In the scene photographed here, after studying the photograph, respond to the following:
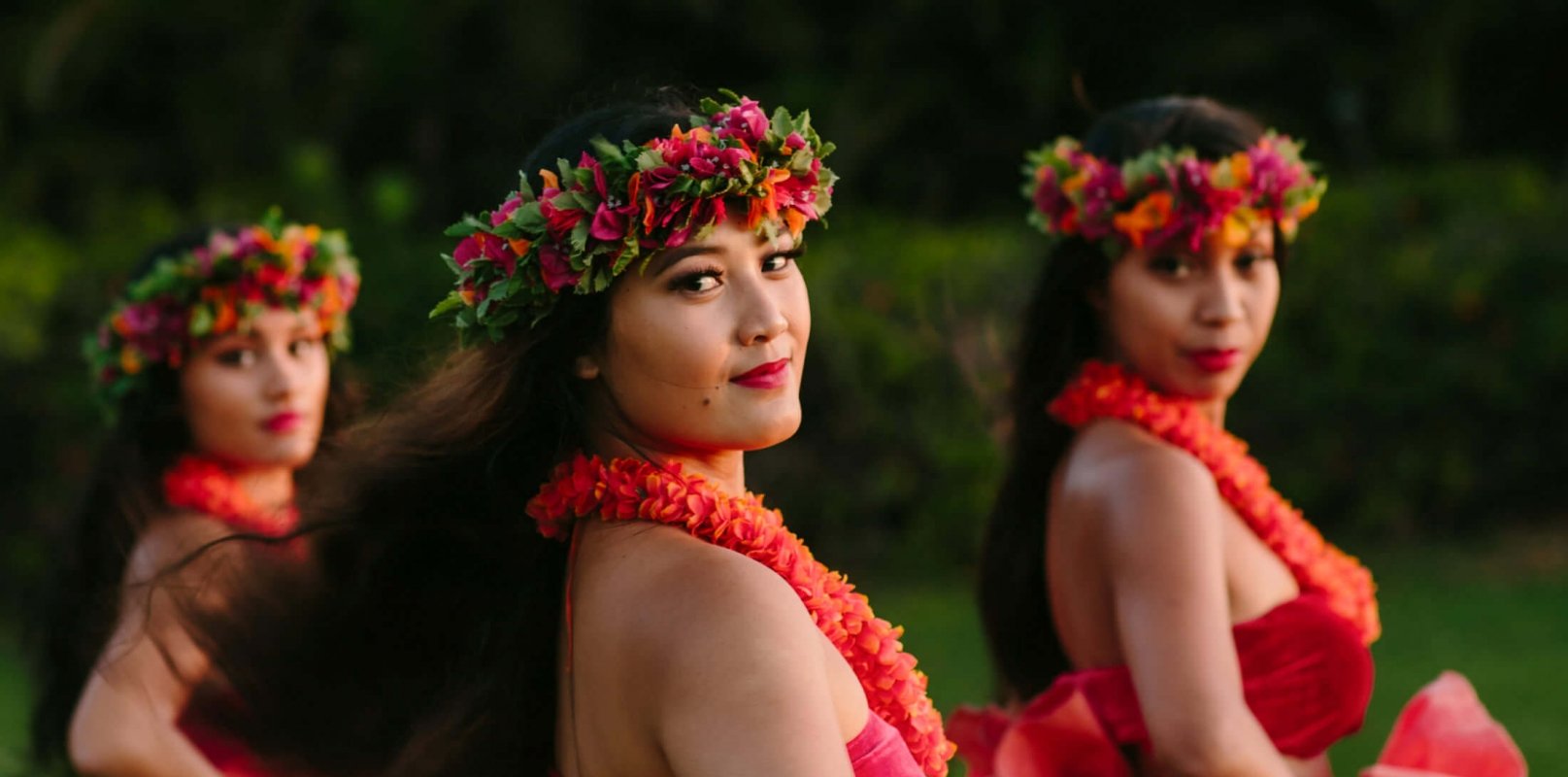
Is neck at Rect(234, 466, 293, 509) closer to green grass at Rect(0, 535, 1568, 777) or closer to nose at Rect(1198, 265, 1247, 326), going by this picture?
nose at Rect(1198, 265, 1247, 326)

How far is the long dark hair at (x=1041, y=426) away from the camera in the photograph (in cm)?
396

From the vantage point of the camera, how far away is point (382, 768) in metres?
3.00

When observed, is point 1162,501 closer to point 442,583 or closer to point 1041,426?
point 1041,426

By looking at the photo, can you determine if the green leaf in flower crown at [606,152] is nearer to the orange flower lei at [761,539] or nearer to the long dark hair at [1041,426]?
the orange flower lei at [761,539]

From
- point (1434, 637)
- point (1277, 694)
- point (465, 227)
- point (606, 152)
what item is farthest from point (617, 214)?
point (1434, 637)

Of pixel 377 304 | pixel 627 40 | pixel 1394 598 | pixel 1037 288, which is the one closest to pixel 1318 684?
pixel 1037 288

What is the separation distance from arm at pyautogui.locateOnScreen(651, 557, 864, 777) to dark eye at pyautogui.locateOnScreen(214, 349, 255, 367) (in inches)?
103

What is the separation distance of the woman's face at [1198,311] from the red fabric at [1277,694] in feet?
1.62

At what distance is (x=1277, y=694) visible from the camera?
140 inches

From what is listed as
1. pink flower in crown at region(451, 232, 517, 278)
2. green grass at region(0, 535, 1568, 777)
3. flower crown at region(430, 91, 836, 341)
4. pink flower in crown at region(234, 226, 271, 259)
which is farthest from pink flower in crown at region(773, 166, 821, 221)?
green grass at region(0, 535, 1568, 777)

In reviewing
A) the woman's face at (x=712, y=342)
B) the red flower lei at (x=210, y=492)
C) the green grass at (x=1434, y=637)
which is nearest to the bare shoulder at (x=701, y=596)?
the woman's face at (x=712, y=342)

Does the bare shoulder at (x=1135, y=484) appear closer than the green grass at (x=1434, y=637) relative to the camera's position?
Yes

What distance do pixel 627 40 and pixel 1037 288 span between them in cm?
991

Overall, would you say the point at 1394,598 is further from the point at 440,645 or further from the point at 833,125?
the point at 440,645
